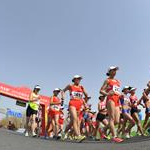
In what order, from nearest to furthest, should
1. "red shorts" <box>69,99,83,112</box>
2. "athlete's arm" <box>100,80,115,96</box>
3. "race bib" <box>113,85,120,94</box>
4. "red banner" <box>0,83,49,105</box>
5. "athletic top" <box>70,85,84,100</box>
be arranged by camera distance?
1. "athlete's arm" <box>100,80,115,96</box>
2. "race bib" <box>113,85,120,94</box>
3. "red shorts" <box>69,99,83,112</box>
4. "athletic top" <box>70,85,84,100</box>
5. "red banner" <box>0,83,49,105</box>

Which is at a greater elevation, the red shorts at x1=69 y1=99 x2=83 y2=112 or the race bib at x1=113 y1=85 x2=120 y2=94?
the race bib at x1=113 y1=85 x2=120 y2=94

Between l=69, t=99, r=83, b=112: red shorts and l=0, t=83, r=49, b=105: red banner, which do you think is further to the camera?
l=0, t=83, r=49, b=105: red banner

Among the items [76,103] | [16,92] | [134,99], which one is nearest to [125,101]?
[134,99]

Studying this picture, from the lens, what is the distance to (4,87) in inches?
1304

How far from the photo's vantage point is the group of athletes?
991cm

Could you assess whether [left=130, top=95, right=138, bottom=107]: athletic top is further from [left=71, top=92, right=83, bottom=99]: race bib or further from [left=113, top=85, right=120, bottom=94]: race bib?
[left=113, top=85, right=120, bottom=94]: race bib

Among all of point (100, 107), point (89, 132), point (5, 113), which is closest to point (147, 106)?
point (100, 107)

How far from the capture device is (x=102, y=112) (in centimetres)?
1387

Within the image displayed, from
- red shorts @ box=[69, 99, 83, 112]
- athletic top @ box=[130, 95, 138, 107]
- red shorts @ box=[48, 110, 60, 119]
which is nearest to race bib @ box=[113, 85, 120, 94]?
red shorts @ box=[69, 99, 83, 112]

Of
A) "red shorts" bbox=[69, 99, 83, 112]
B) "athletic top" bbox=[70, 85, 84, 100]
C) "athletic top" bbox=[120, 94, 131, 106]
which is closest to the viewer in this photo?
"red shorts" bbox=[69, 99, 83, 112]

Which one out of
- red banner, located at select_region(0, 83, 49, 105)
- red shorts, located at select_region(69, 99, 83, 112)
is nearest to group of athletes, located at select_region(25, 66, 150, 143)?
red shorts, located at select_region(69, 99, 83, 112)

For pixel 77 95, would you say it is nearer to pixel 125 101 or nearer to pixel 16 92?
pixel 125 101

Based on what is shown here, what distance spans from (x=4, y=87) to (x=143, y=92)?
68.6 ft

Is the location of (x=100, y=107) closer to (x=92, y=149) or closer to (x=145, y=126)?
(x=145, y=126)
